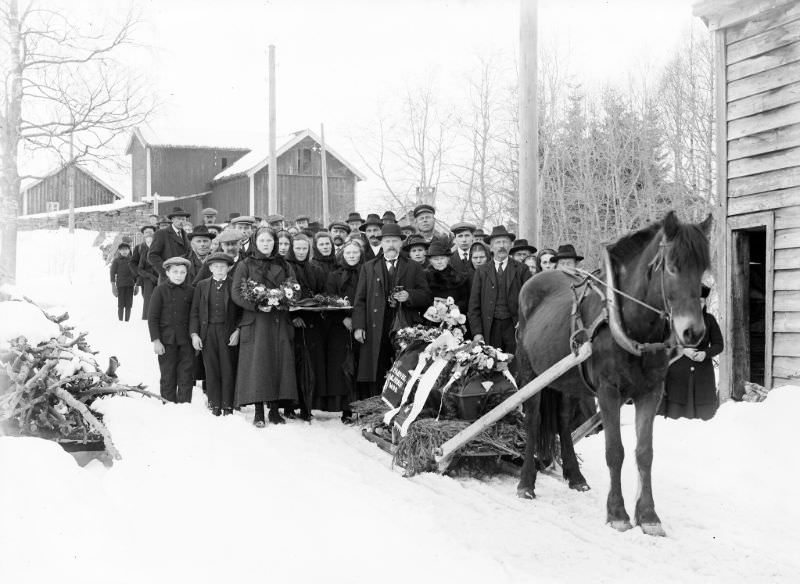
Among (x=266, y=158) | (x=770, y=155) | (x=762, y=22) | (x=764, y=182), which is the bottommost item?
(x=764, y=182)

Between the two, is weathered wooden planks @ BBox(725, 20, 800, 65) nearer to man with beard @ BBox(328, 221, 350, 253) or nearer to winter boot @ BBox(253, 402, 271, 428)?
man with beard @ BBox(328, 221, 350, 253)

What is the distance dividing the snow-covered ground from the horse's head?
4.53 ft

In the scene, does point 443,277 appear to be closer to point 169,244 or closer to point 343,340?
point 343,340

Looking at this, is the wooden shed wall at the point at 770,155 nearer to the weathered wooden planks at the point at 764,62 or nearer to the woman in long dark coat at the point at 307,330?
the weathered wooden planks at the point at 764,62

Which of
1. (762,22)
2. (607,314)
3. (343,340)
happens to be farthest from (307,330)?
(762,22)

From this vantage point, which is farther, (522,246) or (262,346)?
(522,246)

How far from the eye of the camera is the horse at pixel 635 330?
16.8 ft

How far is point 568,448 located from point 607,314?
1625 mm

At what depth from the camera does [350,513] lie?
5820 millimetres

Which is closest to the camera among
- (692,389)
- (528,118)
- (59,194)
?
(692,389)

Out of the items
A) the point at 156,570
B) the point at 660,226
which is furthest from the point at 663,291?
the point at 156,570

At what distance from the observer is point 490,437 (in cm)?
705

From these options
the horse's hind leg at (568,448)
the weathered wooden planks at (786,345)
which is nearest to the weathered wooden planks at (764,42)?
the weathered wooden planks at (786,345)

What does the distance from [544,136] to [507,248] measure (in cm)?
1892
